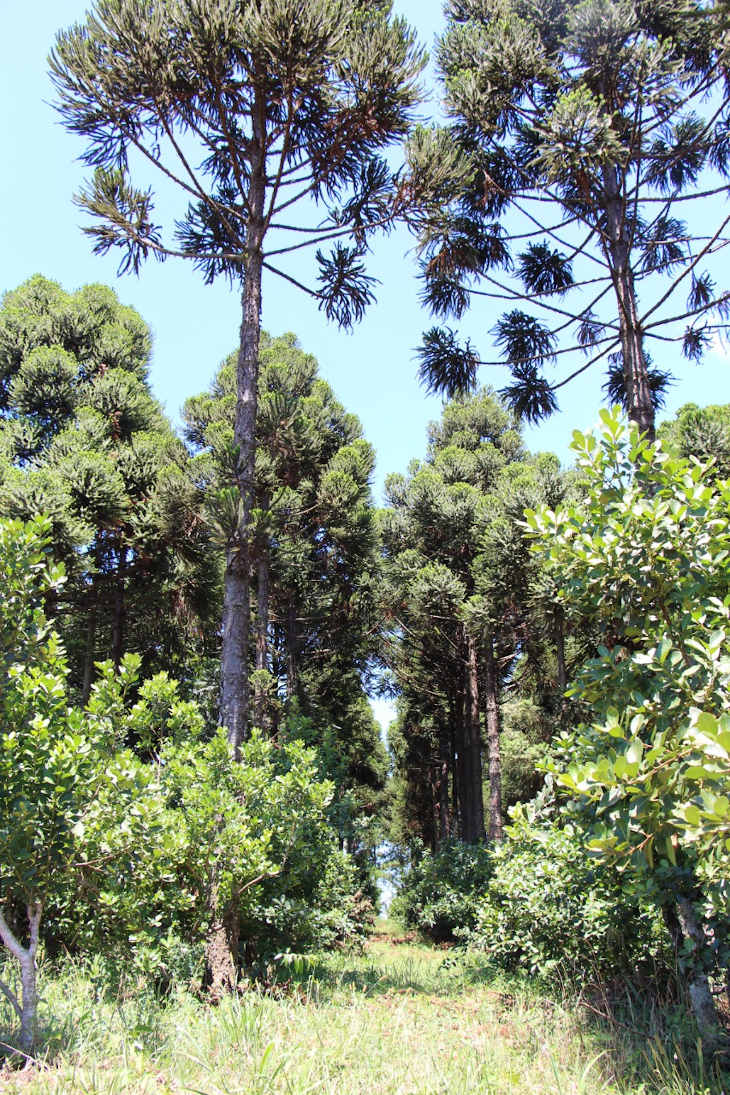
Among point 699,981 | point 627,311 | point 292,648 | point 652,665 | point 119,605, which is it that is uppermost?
point 627,311

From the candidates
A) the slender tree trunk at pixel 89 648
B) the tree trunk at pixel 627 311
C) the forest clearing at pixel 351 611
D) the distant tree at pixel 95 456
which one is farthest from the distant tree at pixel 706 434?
the slender tree trunk at pixel 89 648

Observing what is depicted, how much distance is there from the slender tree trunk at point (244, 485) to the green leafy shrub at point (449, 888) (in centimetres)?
678

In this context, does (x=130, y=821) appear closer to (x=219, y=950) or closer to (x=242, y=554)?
(x=219, y=950)

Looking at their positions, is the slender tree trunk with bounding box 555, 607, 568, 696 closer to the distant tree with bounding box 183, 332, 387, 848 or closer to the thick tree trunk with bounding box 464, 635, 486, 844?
the thick tree trunk with bounding box 464, 635, 486, 844

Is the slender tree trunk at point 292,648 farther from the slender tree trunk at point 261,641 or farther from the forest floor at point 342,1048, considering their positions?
the forest floor at point 342,1048

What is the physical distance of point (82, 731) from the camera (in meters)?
3.86

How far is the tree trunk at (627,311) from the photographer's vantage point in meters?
6.26

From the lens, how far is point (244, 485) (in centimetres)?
700

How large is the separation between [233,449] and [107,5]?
4.72m

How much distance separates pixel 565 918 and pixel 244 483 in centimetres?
499

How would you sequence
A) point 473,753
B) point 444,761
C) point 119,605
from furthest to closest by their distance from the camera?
point 444,761
point 473,753
point 119,605

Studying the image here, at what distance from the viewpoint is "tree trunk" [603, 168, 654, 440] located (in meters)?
6.26

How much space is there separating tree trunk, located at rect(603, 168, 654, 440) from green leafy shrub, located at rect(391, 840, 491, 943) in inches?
327

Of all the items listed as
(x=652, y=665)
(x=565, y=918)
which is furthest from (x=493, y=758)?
(x=652, y=665)
